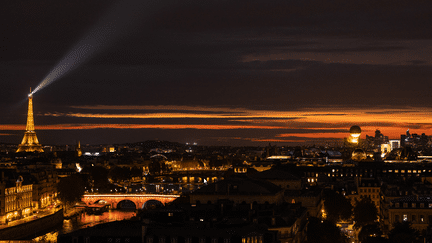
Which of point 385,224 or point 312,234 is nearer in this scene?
point 312,234

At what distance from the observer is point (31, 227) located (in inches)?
3029

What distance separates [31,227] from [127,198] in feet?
119

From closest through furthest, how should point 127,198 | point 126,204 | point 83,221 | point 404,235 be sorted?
point 404,235, point 83,221, point 127,198, point 126,204

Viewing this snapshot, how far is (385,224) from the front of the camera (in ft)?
209

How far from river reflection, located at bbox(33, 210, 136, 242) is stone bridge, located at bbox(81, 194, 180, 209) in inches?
110

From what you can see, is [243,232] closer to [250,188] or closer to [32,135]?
[250,188]

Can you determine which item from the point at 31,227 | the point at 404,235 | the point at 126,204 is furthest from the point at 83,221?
the point at 404,235

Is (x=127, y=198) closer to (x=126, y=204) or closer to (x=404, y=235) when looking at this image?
(x=126, y=204)

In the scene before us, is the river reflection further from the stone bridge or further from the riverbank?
the stone bridge

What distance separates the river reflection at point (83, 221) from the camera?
243 ft

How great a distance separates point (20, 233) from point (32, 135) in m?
114

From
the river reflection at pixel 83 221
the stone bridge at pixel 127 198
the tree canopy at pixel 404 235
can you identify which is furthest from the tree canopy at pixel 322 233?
the stone bridge at pixel 127 198

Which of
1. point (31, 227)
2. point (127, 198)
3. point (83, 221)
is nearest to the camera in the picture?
point (31, 227)

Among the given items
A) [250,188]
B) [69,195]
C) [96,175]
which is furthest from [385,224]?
[96,175]
